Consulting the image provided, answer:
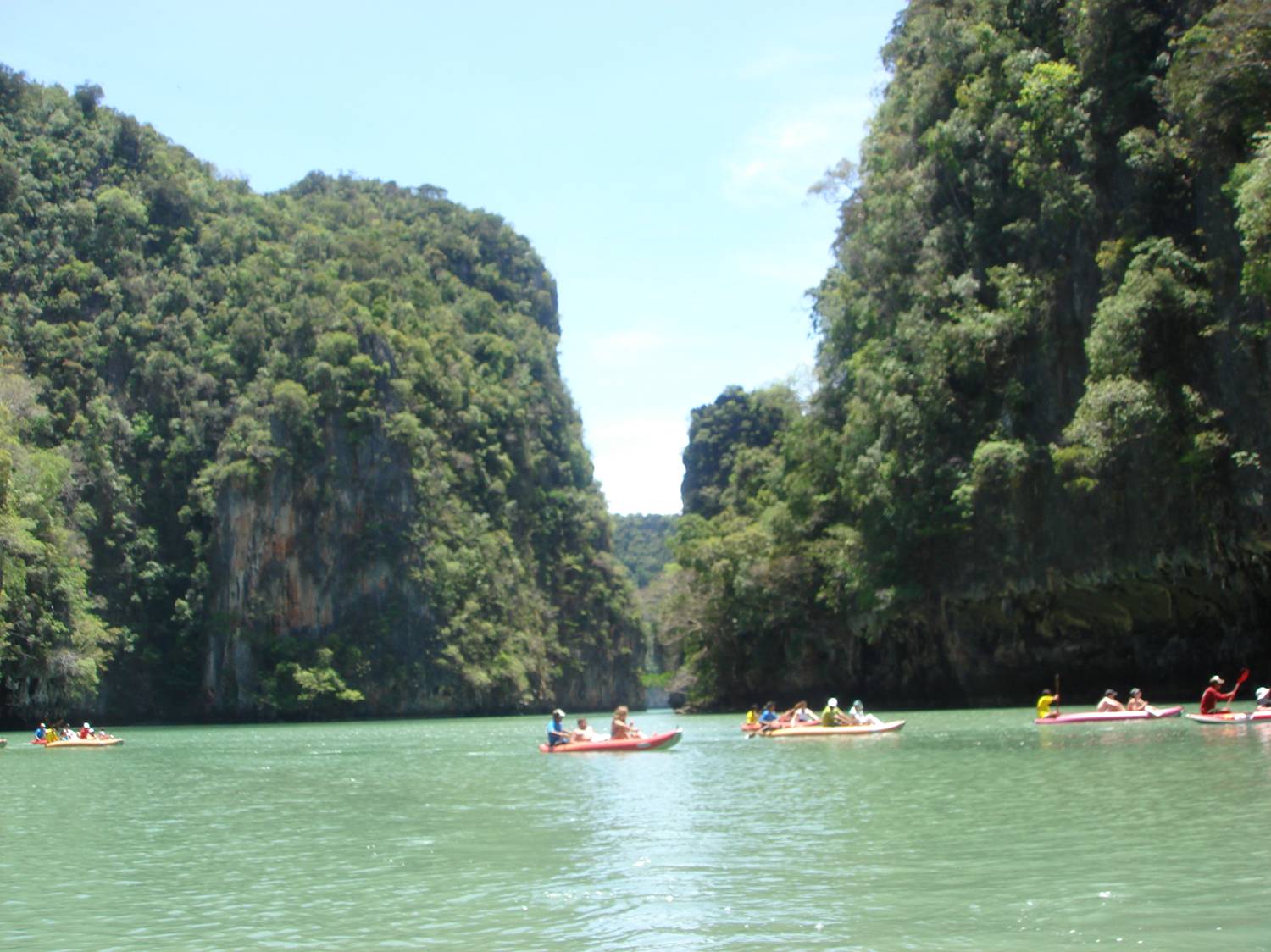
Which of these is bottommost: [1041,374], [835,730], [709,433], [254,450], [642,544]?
[835,730]

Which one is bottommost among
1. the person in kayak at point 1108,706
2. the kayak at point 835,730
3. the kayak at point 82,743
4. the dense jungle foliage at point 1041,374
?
the kayak at point 835,730

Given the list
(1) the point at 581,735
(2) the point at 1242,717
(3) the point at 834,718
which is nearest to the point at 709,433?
(3) the point at 834,718

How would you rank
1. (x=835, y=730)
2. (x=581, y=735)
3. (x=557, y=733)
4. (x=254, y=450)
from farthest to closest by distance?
(x=254, y=450) → (x=835, y=730) → (x=581, y=735) → (x=557, y=733)

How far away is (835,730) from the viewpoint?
91.5ft

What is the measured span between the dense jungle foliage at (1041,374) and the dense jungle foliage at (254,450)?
27019 millimetres

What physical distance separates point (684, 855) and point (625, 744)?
47.0 feet

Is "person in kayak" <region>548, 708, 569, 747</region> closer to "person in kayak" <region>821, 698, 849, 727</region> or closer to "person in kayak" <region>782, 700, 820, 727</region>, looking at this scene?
"person in kayak" <region>782, 700, 820, 727</region>

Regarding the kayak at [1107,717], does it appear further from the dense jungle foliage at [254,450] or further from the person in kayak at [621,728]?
the dense jungle foliage at [254,450]

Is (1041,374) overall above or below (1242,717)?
above

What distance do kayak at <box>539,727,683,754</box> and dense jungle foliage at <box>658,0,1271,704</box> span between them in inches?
473

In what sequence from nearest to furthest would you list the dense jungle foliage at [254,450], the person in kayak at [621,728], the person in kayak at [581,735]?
the person in kayak at [621,728]
the person in kayak at [581,735]
the dense jungle foliage at [254,450]

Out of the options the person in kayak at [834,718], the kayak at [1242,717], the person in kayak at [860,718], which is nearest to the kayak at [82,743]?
the person in kayak at [834,718]

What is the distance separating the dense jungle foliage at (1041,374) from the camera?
2883 cm

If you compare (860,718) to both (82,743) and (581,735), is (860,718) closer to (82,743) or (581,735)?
(581,735)
